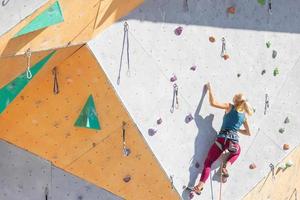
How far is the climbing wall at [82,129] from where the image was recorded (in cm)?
542

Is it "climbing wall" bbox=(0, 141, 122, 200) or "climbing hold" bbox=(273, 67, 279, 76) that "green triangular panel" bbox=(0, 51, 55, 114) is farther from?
"climbing hold" bbox=(273, 67, 279, 76)

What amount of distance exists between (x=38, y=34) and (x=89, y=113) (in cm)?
98

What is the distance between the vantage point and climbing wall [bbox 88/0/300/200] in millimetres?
5617

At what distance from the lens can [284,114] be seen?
6883mm

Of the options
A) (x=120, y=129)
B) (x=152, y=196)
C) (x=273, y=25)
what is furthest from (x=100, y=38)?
(x=273, y=25)

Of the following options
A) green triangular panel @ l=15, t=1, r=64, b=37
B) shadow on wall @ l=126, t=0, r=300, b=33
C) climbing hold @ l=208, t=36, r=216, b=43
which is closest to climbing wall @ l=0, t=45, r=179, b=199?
green triangular panel @ l=15, t=1, r=64, b=37

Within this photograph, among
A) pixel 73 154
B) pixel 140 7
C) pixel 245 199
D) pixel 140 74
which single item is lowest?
pixel 245 199

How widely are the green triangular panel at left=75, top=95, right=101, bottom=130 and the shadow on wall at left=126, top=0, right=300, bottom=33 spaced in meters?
0.77

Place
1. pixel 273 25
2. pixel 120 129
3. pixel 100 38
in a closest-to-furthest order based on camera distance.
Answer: pixel 100 38 → pixel 120 129 → pixel 273 25

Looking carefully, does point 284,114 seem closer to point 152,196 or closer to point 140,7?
point 152,196

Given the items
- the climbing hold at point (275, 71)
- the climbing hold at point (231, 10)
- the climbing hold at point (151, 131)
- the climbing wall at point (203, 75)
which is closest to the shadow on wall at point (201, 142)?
the climbing wall at point (203, 75)

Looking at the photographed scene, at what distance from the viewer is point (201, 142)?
6.24 meters

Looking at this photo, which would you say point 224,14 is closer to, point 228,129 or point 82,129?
point 228,129

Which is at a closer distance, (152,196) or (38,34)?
(38,34)
